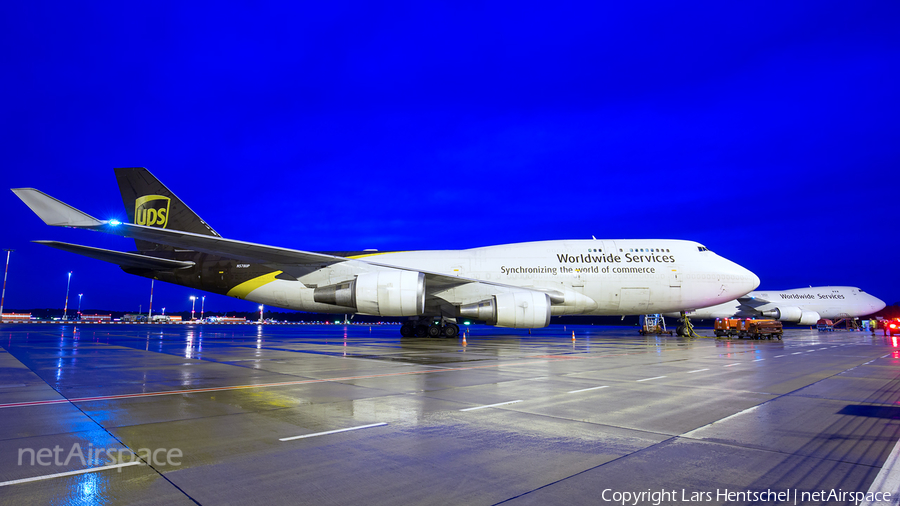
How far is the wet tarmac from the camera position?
10.3 ft

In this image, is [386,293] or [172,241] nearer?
[172,241]

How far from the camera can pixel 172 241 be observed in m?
15.6

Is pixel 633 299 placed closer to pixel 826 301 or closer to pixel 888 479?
pixel 888 479

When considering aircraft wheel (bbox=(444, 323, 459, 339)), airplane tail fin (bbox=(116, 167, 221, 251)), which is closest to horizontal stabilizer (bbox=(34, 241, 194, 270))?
airplane tail fin (bbox=(116, 167, 221, 251))

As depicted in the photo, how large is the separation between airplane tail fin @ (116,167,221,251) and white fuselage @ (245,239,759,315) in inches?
176

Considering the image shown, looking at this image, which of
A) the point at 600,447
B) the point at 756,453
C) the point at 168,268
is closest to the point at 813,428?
the point at 756,453

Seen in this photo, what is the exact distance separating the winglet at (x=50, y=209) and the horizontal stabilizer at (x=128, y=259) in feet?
9.43

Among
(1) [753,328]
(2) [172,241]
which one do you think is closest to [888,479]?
(2) [172,241]

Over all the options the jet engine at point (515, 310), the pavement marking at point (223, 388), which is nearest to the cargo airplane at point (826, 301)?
the jet engine at point (515, 310)

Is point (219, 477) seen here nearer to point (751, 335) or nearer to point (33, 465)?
point (33, 465)

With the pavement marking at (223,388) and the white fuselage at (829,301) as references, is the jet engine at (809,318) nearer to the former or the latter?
the white fuselage at (829,301)

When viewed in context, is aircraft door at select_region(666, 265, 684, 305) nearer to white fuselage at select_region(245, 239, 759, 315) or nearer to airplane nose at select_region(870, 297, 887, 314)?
white fuselage at select_region(245, 239, 759, 315)

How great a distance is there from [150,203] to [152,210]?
37 cm
